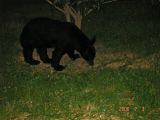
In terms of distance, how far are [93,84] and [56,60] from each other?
1.95 metres

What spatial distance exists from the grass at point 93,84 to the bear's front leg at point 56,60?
189 mm

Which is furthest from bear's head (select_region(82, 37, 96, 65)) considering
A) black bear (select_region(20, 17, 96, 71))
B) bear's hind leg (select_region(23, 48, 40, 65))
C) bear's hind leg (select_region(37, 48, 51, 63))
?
bear's hind leg (select_region(23, 48, 40, 65))

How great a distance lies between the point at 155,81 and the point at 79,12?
579cm

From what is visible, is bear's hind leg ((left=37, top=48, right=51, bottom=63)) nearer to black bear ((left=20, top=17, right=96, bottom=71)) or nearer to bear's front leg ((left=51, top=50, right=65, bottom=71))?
black bear ((left=20, top=17, right=96, bottom=71))

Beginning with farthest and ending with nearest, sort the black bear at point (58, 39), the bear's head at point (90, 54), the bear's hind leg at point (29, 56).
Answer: the bear's hind leg at point (29, 56) → the bear's head at point (90, 54) → the black bear at point (58, 39)

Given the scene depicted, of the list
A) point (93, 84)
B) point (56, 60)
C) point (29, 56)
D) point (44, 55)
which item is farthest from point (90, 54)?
point (29, 56)

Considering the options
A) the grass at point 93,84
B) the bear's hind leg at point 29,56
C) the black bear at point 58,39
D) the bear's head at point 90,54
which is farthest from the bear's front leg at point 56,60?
the bear's hind leg at point 29,56

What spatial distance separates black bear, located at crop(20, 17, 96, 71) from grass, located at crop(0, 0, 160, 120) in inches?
19.9

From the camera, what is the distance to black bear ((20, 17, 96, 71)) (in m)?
13.3

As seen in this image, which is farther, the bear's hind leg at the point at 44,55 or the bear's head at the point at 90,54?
the bear's hind leg at the point at 44,55

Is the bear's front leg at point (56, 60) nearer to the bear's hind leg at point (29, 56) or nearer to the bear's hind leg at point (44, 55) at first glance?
the bear's hind leg at point (44, 55)

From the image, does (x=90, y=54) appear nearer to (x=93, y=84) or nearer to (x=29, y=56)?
(x=93, y=84)

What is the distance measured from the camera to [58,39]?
13391 mm

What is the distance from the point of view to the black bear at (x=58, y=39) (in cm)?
1334
